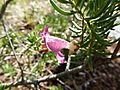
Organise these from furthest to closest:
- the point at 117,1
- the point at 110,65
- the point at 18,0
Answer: the point at 18,0 → the point at 110,65 → the point at 117,1

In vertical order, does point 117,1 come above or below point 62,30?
above

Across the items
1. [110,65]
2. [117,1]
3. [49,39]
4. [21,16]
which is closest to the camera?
[117,1]

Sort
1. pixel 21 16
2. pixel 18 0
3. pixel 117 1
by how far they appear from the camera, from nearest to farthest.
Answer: pixel 117 1 < pixel 21 16 < pixel 18 0

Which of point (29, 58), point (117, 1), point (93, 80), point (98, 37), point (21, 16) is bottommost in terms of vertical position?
point (93, 80)

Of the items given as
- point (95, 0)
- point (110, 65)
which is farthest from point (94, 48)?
point (110, 65)

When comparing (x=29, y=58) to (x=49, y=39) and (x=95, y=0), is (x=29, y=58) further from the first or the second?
(x=95, y=0)

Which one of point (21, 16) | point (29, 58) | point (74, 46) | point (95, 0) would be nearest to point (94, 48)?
point (74, 46)

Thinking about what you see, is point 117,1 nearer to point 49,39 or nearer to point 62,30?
point 49,39

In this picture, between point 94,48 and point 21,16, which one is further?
point 21,16

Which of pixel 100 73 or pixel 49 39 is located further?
pixel 100 73
